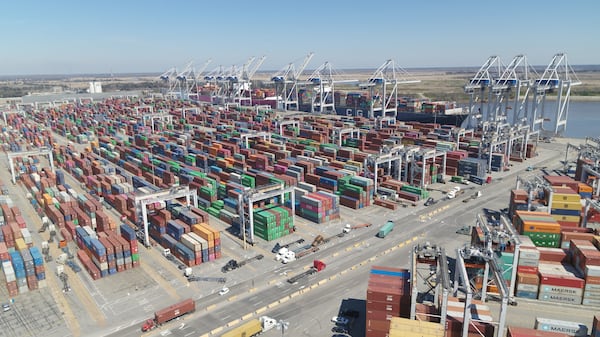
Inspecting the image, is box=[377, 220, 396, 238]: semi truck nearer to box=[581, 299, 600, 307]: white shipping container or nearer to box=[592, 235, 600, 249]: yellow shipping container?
box=[581, 299, 600, 307]: white shipping container

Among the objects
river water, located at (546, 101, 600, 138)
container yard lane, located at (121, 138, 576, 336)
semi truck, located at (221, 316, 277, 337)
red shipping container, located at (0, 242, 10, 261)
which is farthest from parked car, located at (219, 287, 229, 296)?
river water, located at (546, 101, 600, 138)

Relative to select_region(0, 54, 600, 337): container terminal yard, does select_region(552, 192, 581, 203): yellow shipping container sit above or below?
above

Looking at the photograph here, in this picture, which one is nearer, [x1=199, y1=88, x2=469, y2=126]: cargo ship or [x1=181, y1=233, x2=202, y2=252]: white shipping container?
[x1=181, y1=233, x2=202, y2=252]: white shipping container

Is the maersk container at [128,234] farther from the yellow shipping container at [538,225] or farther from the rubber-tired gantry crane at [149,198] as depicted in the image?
the yellow shipping container at [538,225]

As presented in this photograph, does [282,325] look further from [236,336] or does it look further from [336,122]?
[336,122]

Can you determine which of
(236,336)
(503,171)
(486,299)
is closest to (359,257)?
(486,299)

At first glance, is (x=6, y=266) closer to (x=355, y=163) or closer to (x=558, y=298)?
(x=558, y=298)
